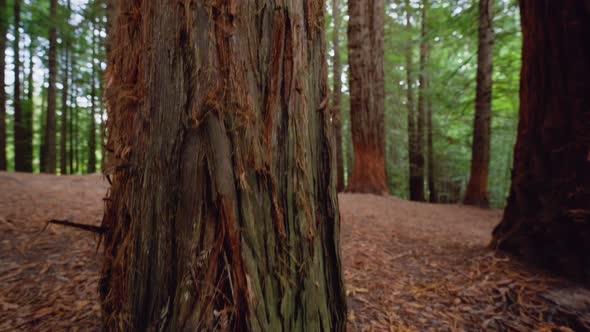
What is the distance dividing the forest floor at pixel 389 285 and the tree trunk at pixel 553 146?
0.24 meters

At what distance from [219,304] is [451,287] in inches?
68.0

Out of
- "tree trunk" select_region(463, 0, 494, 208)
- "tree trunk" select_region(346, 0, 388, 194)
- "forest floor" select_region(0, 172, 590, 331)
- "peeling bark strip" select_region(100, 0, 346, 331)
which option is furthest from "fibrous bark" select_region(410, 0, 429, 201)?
"peeling bark strip" select_region(100, 0, 346, 331)

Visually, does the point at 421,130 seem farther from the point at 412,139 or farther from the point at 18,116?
the point at 18,116

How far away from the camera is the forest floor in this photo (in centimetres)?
168

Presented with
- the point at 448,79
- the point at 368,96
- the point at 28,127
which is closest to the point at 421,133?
the point at 448,79

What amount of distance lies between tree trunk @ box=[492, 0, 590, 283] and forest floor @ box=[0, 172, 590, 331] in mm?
240

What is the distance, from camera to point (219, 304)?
3.76 ft

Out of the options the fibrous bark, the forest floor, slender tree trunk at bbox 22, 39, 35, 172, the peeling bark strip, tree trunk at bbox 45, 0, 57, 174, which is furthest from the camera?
slender tree trunk at bbox 22, 39, 35, 172

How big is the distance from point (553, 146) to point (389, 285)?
66.3 inches

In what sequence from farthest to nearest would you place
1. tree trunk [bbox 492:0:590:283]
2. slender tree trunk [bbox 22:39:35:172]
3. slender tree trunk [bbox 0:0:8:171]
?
1. slender tree trunk [bbox 22:39:35:172]
2. slender tree trunk [bbox 0:0:8:171]
3. tree trunk [bbox 492:0:590:283]

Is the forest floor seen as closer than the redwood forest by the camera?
No

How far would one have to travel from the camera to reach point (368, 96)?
Answer: 22.5 feet

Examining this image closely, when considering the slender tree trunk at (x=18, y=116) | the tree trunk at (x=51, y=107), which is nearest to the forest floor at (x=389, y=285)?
the tree trunk at (x=51, y=107)

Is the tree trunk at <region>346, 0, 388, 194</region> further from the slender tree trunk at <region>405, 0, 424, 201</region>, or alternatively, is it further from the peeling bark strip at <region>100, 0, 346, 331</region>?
the peeling bark strip at <region>100, 0, 346, 331</region>
